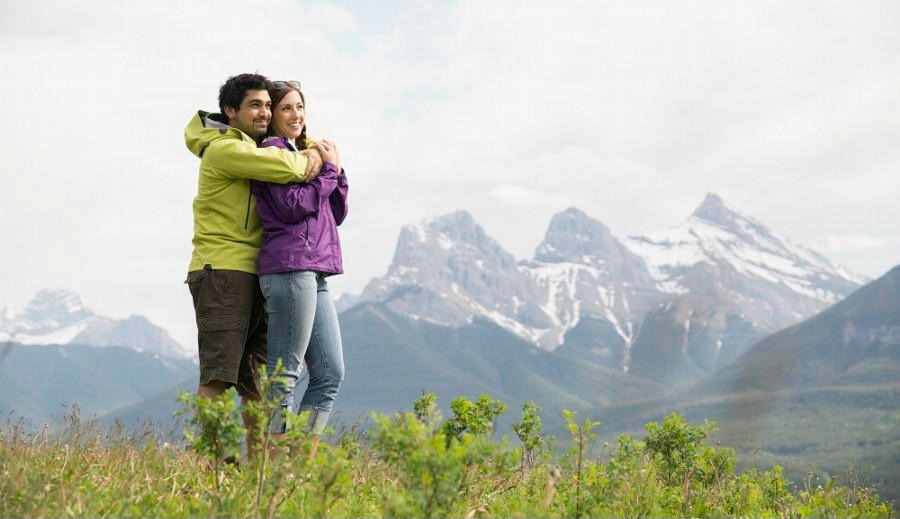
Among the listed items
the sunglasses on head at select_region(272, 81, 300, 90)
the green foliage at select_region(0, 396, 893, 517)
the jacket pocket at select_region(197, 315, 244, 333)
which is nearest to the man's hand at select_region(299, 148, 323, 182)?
the sunglasses on head at select_region(272, 81, 300, 90)

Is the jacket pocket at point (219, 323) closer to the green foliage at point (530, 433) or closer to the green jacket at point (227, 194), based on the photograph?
the green jacket at point (227, 194)

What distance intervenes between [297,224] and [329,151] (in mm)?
695

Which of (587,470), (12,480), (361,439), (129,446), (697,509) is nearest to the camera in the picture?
(12,480)

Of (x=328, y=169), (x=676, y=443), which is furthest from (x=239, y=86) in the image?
(x=676, y=443)

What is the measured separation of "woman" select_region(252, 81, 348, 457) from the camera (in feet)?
19.8

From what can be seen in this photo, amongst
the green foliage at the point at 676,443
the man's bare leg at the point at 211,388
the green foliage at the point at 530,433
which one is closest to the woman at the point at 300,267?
the man's bare leg at the point at 211,388

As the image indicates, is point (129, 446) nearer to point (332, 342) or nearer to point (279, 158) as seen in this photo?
point (332, 342)

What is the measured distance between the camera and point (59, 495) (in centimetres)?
459

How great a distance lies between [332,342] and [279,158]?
5.00 feet

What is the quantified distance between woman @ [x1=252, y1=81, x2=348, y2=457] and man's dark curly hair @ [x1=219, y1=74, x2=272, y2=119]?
0.15m

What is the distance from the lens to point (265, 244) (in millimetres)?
6199

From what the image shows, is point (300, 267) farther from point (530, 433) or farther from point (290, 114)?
point (530, 433)

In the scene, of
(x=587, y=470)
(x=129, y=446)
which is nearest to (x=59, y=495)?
(x=129, y=446)

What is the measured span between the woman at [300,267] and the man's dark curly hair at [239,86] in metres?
0.15
